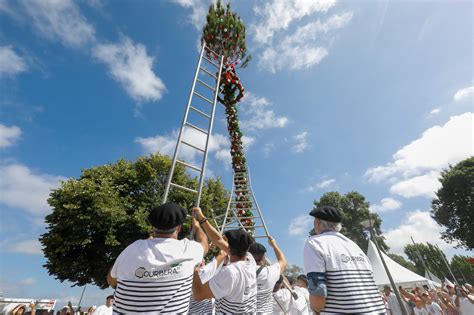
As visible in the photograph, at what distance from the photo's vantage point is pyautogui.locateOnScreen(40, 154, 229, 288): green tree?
14.2 metres

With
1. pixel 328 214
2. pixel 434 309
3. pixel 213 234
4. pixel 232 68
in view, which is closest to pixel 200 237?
pixel 213 234

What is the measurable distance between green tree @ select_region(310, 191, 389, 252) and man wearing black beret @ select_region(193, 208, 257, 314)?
38.4 m

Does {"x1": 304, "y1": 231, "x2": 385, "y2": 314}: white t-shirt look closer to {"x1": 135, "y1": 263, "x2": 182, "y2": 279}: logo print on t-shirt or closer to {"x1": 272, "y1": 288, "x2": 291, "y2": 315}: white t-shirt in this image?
{"x1": 135, "y1": 263, "x2": 182, "y2": 279}: logo print on t-shirt

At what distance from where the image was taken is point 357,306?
7.78ft

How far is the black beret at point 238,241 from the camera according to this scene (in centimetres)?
316

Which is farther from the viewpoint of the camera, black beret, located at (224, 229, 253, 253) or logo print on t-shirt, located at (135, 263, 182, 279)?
black beret, located at (224, 229, 253, 253)

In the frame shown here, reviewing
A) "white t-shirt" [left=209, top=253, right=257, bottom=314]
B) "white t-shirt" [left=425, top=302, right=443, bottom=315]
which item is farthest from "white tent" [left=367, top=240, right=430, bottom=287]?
"white t-shirt" [left=209, top=253, right=257, bottom=314]

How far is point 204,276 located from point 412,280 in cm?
2171

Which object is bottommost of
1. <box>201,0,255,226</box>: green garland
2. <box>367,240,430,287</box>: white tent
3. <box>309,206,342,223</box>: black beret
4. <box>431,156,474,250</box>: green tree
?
<box>309,206,342,223</box>: black beret

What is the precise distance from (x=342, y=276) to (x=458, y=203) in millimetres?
35750

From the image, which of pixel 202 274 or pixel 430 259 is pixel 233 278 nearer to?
pixel 202 274

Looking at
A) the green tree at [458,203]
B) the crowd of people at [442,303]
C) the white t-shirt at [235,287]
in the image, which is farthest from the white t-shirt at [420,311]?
the green tree at [458,203]

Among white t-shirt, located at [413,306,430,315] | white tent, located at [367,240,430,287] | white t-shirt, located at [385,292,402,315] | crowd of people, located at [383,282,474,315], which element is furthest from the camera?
white tent, located at [367,240,430,287]

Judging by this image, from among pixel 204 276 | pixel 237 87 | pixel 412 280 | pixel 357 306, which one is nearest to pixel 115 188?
pixel 237 87
